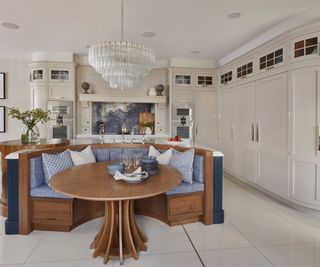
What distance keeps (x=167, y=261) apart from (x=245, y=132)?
132 inches

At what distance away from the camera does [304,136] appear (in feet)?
10.9

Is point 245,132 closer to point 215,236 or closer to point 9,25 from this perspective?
point 215,236

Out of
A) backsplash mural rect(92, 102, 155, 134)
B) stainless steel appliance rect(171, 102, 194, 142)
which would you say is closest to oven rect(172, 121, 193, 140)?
stainless steel appliance rect(171, 102, 194, 142)

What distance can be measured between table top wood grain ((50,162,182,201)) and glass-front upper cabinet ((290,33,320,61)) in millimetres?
2544

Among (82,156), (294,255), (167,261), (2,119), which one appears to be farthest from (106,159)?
(2,119)

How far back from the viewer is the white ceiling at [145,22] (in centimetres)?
315

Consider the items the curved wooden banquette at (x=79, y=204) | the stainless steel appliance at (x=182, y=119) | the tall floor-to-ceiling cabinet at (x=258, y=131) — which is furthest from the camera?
the stainless steel appliance at (x=182, y=119)

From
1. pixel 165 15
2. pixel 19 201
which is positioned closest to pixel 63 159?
pixel 19 201

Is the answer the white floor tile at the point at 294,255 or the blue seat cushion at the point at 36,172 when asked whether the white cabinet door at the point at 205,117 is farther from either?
the blue seat cushion at the point at 36,172

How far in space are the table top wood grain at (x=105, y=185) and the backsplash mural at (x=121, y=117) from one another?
147 inches

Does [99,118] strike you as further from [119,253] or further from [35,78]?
[119,253]

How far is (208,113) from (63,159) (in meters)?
4.15

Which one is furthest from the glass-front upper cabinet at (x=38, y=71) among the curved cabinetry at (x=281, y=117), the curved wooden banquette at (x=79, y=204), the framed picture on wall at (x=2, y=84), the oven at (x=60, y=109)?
the curved cabinetry at (x=281, y=117)

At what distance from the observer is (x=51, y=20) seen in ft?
12.1
